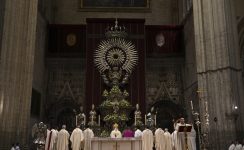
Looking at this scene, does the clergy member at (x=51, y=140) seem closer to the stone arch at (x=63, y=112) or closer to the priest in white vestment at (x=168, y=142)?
the priest in white vestment at (x=168, y=142)

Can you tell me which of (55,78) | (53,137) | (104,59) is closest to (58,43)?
(55,78)

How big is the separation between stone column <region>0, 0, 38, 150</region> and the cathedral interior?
43mm

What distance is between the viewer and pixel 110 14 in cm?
2506

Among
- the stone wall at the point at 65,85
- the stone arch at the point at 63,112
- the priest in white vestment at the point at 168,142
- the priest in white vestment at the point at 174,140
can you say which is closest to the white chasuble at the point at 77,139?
the priest in white vestment at the point at 168,142

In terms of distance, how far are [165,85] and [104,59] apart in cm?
466

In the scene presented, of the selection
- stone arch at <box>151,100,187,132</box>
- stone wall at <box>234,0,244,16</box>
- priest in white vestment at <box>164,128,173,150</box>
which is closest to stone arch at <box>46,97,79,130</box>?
stone arch at <box>151,100,187,132</box>

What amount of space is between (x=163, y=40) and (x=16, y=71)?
1112cm

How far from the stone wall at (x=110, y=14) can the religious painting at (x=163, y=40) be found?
5.72 ft

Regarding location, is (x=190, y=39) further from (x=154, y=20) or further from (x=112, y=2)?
(x=112, y=2)

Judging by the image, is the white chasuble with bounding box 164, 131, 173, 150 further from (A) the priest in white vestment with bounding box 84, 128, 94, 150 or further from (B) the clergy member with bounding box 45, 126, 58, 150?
(B) the clergy member with bounding box 45, 126, 58, 150

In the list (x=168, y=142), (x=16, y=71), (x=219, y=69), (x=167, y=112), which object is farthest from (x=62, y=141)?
(x=167, y=112)

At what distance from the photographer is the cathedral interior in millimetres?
14820

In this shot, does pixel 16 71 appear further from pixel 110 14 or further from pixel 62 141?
pixel 110 14

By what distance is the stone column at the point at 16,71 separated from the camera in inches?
582
